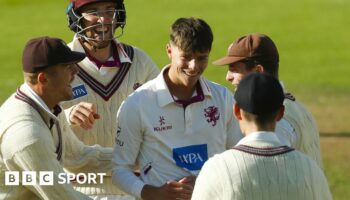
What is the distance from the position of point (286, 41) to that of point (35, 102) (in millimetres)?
17922

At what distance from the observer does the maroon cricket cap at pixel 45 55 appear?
7.06 m

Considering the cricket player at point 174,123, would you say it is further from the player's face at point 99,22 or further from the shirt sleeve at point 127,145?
the player's face at point 99,22

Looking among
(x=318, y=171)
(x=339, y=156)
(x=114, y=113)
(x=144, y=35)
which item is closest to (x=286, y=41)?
(x=144, y=35)

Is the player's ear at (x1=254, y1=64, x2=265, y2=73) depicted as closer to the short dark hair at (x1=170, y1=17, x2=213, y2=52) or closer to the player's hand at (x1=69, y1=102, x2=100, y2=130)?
the short dark hair at (x1=170, y1=17, x2=213, y2=52)

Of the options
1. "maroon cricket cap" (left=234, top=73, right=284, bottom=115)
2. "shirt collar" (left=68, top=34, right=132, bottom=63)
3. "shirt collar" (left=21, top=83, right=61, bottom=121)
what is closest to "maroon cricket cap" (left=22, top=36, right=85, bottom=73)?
"shirt collar" (left=21, top=83, right=61, bottom=121)

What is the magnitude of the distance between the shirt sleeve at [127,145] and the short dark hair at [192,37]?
0.48m

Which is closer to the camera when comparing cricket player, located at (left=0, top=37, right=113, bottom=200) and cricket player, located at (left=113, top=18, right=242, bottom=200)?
cricket player, located at (left=0, top=37, right=113, bottom=200)

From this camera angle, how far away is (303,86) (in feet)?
68.8

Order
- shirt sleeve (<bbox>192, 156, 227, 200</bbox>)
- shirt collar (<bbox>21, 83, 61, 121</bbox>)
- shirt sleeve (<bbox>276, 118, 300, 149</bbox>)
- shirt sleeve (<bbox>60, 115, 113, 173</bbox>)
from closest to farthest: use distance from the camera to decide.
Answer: shirt sleeve (<bbox>192, 156, 227, 200</bbox>)
shirt collar (<bbox>21, 83, 61, 121</bbox>)
shirt sleeve (<bbox>276, 118, 300, 149</bbox>)
shirt sleeve (<bbox>60, 115, 113, 173</bbox>)

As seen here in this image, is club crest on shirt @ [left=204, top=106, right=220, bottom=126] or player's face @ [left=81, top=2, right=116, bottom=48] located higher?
player's face @ [left=81, top=2, right=116, bottom=48]

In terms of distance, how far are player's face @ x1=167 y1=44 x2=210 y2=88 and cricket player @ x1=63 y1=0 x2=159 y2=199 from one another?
1065 millimetres

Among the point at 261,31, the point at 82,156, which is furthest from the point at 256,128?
the point at 261,31

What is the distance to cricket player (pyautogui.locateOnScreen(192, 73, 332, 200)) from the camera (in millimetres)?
5910

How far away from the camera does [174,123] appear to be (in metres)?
7.34
